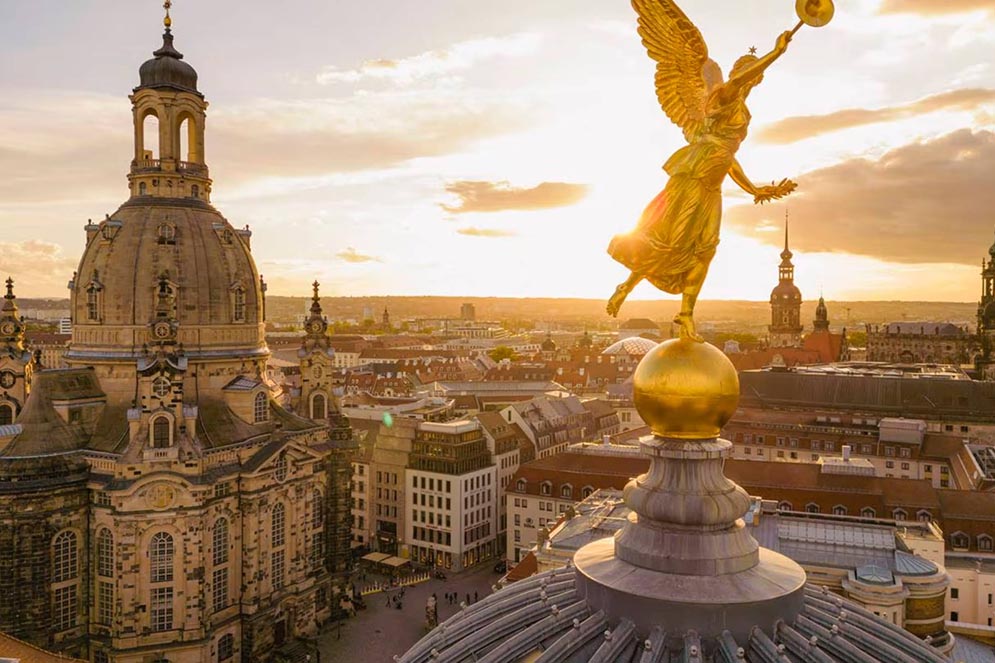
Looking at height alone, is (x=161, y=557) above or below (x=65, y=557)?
above

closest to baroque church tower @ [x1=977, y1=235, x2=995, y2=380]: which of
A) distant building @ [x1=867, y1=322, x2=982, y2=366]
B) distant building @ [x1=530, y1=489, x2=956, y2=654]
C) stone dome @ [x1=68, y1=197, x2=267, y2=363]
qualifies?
distant building @ [x1=867, y1=322, x2=982, y2=366]

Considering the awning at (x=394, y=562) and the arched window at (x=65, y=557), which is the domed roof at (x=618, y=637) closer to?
the arched window at (x=65, y=557)

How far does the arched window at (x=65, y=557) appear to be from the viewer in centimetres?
4612

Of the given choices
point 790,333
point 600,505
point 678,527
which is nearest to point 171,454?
point 600,505

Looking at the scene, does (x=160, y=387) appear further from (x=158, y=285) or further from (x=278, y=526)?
(x=278, y=526)

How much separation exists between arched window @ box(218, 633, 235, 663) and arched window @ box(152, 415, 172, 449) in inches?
500

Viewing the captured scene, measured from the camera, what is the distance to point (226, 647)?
1951 inches

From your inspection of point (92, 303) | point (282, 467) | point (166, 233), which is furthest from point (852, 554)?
point (92, 303)

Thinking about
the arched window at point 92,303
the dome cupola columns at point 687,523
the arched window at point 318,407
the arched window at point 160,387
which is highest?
the arched window at point 92,303

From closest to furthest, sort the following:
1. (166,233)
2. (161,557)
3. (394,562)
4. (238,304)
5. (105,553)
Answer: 1. (161,557)
2. (105,553)
3. (166,233)
4. (238,304)
5. (394,562)

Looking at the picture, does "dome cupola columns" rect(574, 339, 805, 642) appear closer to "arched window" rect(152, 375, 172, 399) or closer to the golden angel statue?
the golden angel statue

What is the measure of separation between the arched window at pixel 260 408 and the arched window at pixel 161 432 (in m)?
7.91

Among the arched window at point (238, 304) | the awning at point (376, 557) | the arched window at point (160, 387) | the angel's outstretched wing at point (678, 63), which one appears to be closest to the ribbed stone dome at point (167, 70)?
the arched window at point (238, 304)

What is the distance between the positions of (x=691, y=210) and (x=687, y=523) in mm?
3781
